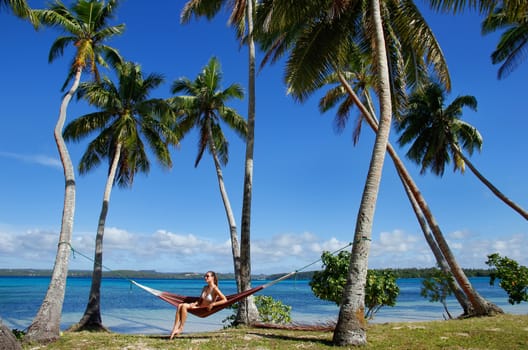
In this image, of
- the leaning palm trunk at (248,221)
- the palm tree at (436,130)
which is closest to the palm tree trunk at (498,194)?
the palm tree at (436,130)

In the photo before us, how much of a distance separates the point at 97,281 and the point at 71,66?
5.75m

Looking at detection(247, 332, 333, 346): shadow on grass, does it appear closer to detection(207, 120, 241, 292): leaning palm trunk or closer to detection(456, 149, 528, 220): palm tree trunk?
detection(207, 120, 241, 292): leaning palm trunk

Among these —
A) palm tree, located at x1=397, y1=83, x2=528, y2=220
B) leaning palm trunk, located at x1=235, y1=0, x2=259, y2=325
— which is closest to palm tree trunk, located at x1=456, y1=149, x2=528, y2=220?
palm tree, located at x1=397, y1=83, x2=528, y2=220

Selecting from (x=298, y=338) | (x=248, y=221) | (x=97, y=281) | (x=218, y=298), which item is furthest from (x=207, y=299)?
(x=97, y=281)

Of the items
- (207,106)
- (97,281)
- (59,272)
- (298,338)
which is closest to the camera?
(298,338)

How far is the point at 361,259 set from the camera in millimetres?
6344

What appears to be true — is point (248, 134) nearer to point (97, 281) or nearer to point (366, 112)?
point (366, 112)

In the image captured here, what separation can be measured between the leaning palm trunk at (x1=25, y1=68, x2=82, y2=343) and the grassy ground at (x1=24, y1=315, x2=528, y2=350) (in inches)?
11.2

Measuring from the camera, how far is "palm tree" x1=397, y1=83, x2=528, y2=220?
1644cm

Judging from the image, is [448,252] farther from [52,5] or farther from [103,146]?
[52,5]

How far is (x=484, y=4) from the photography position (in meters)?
Result: 6.85

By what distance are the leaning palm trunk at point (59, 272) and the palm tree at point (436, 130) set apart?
12.5 meters

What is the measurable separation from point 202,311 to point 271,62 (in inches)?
239

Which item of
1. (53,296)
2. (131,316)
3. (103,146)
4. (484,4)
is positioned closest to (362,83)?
(484,4)
